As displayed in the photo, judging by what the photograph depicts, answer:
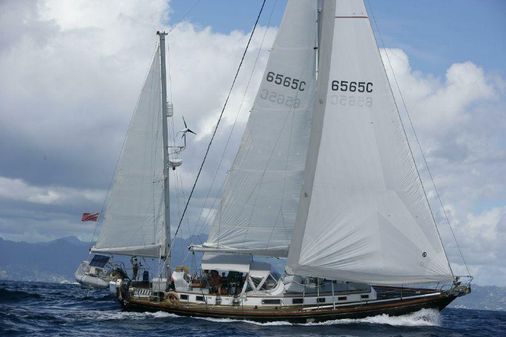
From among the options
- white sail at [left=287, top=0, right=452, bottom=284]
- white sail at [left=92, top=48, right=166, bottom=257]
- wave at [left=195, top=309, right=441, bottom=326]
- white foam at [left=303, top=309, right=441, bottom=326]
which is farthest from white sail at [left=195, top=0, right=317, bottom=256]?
white sail at [left=92, top=48, right=166, bottom=257]

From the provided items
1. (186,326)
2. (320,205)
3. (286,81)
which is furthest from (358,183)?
(186,326)

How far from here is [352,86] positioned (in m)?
38.2

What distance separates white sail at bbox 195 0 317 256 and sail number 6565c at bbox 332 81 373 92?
2005 mm

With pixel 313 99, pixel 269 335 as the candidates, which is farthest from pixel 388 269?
pixel 313 99

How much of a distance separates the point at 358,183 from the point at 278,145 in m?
5.06

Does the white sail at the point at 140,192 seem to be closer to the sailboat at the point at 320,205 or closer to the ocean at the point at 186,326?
the sailboat at the point at 320,205

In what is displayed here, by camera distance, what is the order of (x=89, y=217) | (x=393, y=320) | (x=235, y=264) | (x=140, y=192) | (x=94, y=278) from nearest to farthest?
(x=393, y=320), (x=235, y=264), (x=140, y=192), (x=94, y=278), (x=89, y=217)

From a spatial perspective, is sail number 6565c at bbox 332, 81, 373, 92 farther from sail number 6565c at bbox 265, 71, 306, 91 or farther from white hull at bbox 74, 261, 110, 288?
white hull at bbox 74, 261, 110, 288

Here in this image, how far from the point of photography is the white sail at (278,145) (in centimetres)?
3984

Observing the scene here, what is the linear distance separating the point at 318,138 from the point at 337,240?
5.29 meters

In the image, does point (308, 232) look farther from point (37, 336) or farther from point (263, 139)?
point (37, 336)

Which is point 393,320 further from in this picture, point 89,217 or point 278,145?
point 89,217

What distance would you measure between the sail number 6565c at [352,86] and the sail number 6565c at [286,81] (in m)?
2.28

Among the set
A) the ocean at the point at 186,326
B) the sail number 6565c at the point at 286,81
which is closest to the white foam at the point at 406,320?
the ocean at the point at 186,326
